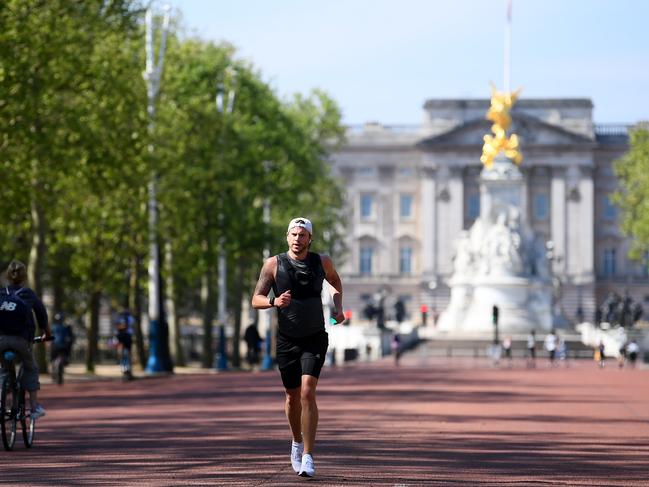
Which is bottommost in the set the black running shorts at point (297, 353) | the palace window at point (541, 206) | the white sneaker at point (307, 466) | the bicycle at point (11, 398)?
the white sneaker at point (307, 466)

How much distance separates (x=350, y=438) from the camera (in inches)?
835

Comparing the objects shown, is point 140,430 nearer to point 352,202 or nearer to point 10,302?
point 10,302

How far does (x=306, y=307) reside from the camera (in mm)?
15266

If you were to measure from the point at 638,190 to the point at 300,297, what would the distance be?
84.3m

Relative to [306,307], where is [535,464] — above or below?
below

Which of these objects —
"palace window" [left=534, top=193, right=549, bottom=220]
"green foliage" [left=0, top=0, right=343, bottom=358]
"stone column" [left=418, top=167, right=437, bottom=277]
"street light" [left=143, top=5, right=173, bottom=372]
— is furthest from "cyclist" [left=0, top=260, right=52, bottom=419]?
"palace window" [left=534, top=193, right=549, bottom=220]

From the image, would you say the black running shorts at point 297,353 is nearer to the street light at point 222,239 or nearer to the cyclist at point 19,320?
the cyclist at point 19,320

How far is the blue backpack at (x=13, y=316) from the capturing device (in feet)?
61.8

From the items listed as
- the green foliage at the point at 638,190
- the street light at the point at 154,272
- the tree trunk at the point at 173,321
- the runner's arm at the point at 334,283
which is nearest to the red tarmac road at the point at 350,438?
the runner's arm at the point at 334,283

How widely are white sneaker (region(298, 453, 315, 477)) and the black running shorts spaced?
0.69m

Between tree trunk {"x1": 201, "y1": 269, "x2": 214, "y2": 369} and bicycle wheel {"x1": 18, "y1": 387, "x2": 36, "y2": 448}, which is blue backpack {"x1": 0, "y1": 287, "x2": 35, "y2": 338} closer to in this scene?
bicycle wheel {"x1": 18, "y1": 387, "x2": 36, "y2": 448}

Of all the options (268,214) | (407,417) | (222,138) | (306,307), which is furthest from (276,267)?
(268,214)

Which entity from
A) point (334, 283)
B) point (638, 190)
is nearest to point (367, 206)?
point (638, 190)

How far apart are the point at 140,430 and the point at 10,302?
15.6 feet
